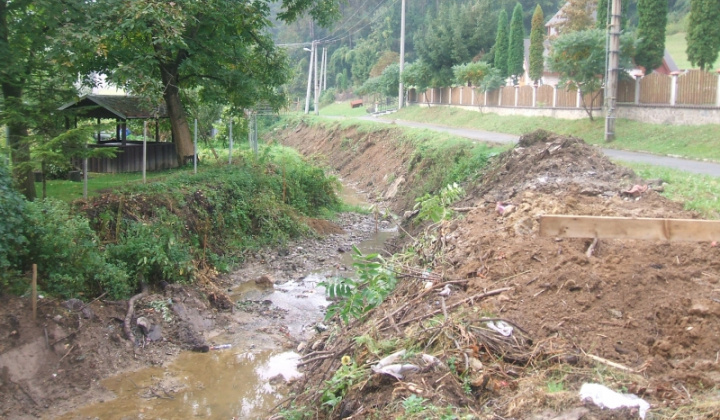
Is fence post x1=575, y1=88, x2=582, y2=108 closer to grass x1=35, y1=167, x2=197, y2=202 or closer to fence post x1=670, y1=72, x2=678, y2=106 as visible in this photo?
fence post x1=670, y1=72, x2=678, y2=106

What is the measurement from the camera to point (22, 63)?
13.3m

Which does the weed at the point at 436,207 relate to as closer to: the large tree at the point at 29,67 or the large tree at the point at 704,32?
the large tree at the point at 29,67

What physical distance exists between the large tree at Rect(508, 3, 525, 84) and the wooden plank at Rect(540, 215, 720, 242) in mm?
42814

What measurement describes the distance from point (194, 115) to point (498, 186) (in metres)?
12.1

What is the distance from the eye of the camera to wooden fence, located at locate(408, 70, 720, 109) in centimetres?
2428

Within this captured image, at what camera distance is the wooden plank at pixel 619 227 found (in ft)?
20.7

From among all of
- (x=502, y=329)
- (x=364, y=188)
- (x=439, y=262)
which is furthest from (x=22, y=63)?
(x=364, y=188)

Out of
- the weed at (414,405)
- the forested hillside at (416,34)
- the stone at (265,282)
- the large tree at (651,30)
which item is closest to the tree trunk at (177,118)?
the stone at (265,282)

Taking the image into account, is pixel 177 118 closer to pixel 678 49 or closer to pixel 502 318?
pixel 502 318

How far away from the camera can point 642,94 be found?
27.7 metres

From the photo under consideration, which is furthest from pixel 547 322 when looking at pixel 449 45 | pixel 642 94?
pixel 449 45

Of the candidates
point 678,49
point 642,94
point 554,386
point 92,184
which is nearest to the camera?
point 554,386

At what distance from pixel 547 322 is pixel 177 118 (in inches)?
631

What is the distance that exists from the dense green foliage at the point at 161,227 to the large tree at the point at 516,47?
2979 centimetres
